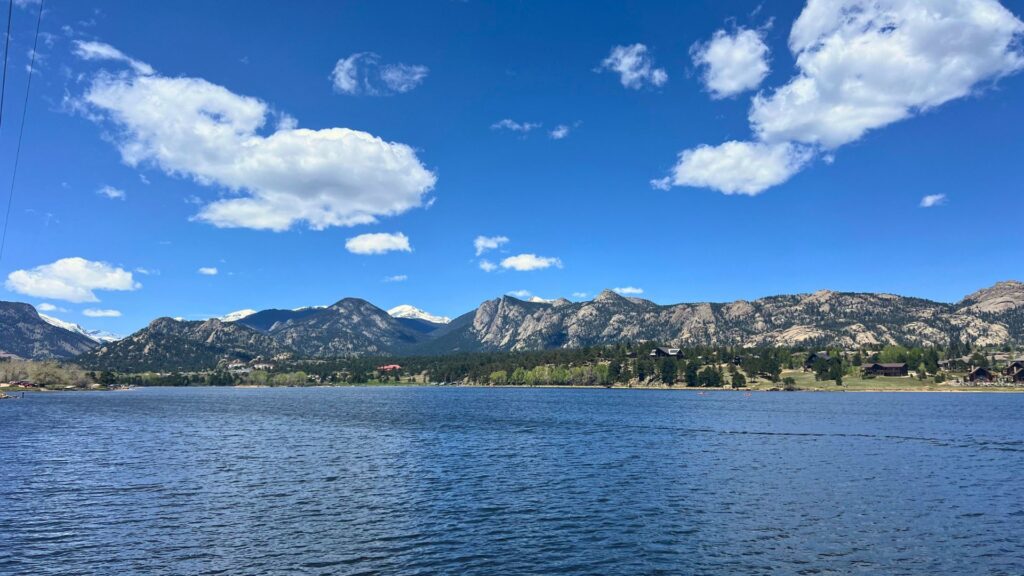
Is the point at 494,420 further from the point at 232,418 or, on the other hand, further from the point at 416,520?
the point at 416,520

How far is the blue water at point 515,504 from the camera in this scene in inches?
1543

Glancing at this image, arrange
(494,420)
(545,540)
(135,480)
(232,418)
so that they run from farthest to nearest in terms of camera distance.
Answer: (232,418) → (494,420) → (135,480) → (545,540)

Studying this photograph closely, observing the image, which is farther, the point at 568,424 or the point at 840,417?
the point at 840,417

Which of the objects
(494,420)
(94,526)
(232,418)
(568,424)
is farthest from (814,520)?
(232,418)

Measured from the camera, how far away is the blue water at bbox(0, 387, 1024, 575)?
3919 centimetres

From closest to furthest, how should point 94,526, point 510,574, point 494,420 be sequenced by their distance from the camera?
point 510,574 → point 94,526 → point 494,420

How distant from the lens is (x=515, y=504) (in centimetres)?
5506

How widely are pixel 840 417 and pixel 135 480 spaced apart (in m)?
155

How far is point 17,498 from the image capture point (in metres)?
58.2

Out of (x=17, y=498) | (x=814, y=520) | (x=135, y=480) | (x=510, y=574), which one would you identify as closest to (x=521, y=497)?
(x=510, y=574)

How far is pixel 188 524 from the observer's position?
4794 cm

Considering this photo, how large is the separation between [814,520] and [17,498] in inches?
2951

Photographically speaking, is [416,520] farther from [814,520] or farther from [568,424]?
[568,424]

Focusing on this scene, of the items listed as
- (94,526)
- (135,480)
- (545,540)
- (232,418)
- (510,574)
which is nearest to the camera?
(510,574)
